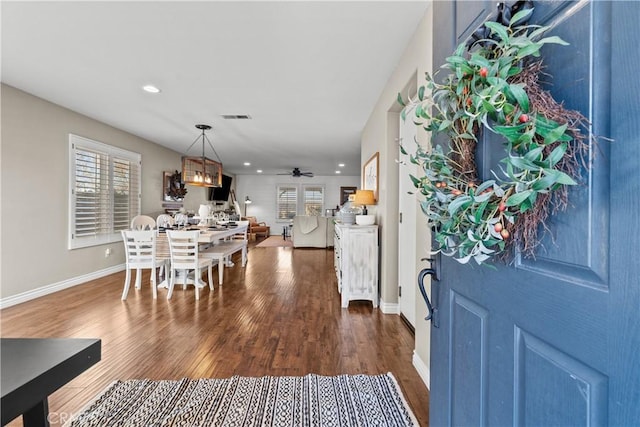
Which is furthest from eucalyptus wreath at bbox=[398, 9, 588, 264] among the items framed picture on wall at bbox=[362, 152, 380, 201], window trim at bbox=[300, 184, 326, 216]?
window trim at bbox=[300, 184, 326, 216]

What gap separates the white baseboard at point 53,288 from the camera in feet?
11.0

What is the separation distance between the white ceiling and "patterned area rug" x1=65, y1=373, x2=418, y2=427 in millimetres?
2525

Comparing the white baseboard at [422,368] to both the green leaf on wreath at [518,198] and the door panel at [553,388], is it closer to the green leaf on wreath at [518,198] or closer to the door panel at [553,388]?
the door panel at [553,388]

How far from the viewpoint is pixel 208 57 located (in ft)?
8.60

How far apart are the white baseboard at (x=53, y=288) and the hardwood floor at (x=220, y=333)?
109mm

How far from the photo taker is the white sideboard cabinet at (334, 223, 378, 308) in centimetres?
342

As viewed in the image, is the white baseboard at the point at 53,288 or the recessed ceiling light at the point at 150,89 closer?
the recessed ceiling light at the point at 150,89

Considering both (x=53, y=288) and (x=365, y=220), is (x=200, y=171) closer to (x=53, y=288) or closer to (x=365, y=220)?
(x=53, y=288)

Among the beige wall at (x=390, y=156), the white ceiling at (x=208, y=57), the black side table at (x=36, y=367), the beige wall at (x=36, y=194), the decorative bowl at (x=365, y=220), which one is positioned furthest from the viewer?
the decorative bowl at (x=365, y=220)

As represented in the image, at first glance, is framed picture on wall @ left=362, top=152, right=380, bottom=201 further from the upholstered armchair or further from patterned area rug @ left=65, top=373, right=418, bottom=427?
the upholstered armchair

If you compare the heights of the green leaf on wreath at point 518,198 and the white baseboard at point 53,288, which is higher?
the green leaf on wreath at point 518,198

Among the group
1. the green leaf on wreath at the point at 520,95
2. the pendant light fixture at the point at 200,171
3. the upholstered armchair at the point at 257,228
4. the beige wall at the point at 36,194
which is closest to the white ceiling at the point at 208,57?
the beige wall at the point at 36,194

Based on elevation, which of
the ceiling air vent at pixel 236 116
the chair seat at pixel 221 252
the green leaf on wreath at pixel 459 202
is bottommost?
the chair seat at pixel 221 252

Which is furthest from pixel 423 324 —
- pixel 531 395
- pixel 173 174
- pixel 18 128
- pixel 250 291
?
pixel 173 174
